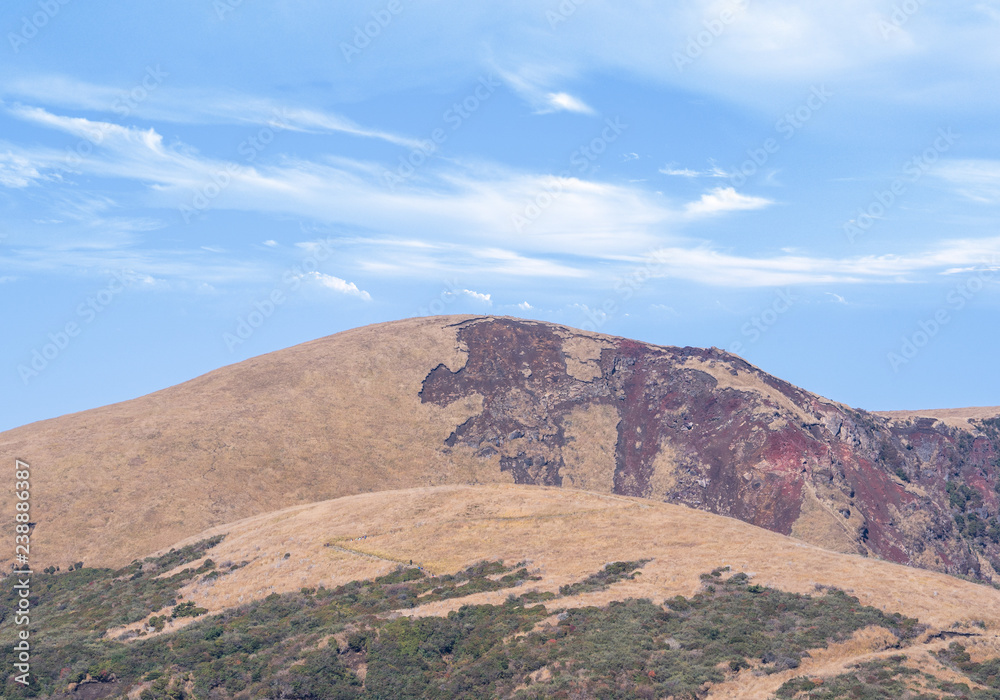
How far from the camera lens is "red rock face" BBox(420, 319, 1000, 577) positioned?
90625mm

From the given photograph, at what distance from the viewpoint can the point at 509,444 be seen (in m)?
109

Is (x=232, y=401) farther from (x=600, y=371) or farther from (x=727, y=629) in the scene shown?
(x=727, y=629)

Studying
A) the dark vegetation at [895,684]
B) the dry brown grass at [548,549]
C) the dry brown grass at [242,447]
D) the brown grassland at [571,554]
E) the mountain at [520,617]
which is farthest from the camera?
the dry brown grass at [242,447]

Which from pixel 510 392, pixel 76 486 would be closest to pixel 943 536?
Answer: pixel 510 392

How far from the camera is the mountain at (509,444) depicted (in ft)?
269

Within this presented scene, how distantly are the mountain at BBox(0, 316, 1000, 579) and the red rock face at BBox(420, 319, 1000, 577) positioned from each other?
0.29 m

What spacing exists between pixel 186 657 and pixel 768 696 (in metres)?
32.6

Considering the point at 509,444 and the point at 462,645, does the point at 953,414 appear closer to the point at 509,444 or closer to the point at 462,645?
the point at 509,444

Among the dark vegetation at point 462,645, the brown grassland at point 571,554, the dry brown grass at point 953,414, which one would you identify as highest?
the dry brown grass at point 953,414

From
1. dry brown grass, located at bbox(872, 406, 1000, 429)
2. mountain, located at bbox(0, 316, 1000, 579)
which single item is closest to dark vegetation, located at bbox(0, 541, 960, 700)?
mountain, located at bbox(0, 316, 1000, 579)

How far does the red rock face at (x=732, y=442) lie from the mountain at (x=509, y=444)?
290 millimetres

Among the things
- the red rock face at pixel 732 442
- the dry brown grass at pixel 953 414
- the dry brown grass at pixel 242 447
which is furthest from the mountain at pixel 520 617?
the dry brown grass at pixel 953 414

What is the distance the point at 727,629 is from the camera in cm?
3925

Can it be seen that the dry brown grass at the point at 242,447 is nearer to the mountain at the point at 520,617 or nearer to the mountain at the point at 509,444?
the mountain at the point at 509,444
